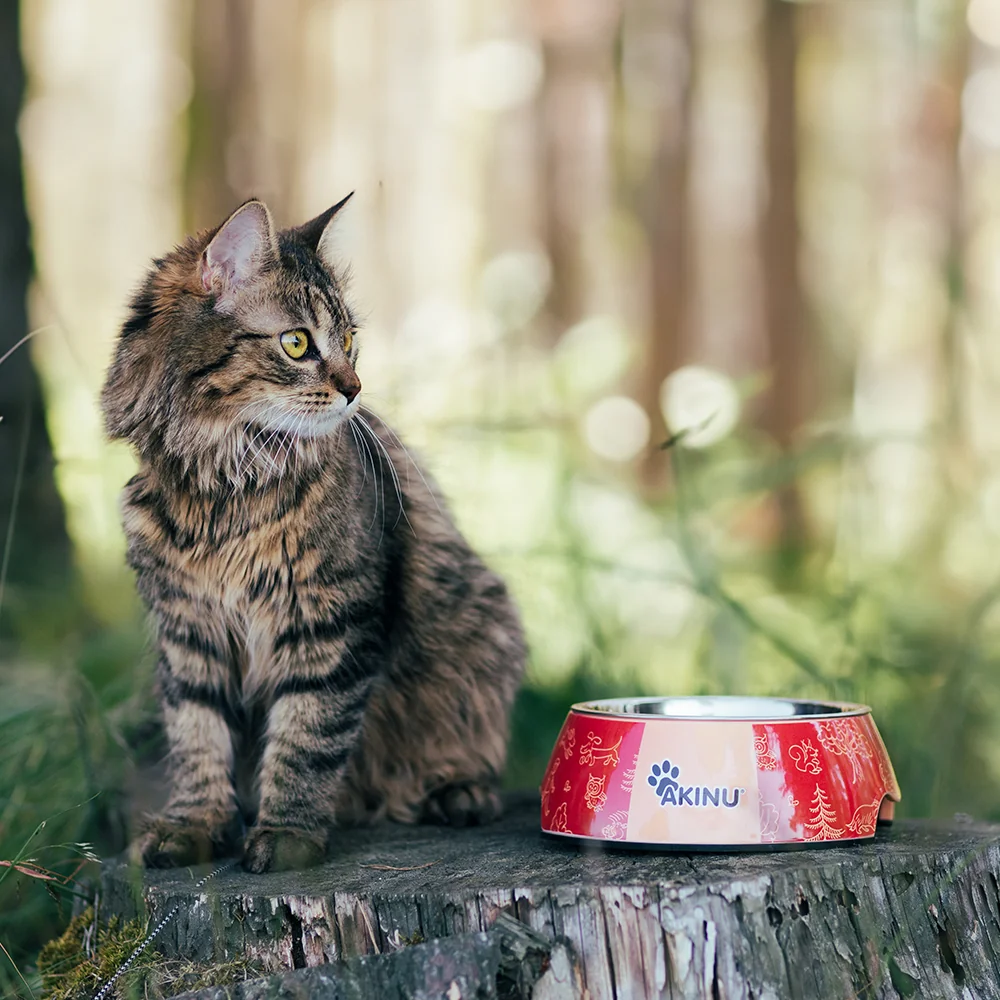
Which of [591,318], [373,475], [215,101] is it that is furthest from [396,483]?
[215,101]

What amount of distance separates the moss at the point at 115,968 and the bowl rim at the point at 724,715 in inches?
26.3

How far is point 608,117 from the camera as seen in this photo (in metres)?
10.6

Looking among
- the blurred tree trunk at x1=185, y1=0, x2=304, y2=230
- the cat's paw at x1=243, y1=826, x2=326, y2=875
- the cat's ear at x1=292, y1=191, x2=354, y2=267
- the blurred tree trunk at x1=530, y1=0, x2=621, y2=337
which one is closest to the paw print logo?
the cat's paw at x1=243, y1=826, x2=326, y2=875

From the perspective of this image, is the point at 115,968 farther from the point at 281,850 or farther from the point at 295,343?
the point at 295,343

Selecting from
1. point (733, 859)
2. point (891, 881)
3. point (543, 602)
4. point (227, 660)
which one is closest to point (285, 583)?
point (227, 660)

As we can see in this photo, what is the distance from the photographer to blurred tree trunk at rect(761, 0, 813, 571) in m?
9.27

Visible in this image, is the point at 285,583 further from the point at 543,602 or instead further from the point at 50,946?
the point at 543,602

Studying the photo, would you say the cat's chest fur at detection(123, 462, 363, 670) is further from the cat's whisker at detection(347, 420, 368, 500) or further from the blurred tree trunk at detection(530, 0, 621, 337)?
the blurred tree trunk at detection(530, 0, 621, 337)

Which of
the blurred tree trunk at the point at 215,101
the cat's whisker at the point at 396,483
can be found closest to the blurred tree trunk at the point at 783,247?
the blurred tree trunk at the point at 215,101

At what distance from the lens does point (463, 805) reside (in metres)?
2.53

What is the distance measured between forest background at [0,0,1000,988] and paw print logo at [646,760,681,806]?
101 cm

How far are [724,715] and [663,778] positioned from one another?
1.05 feet

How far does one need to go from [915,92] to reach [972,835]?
29.8 feet

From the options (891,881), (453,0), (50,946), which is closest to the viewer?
(891,881)
